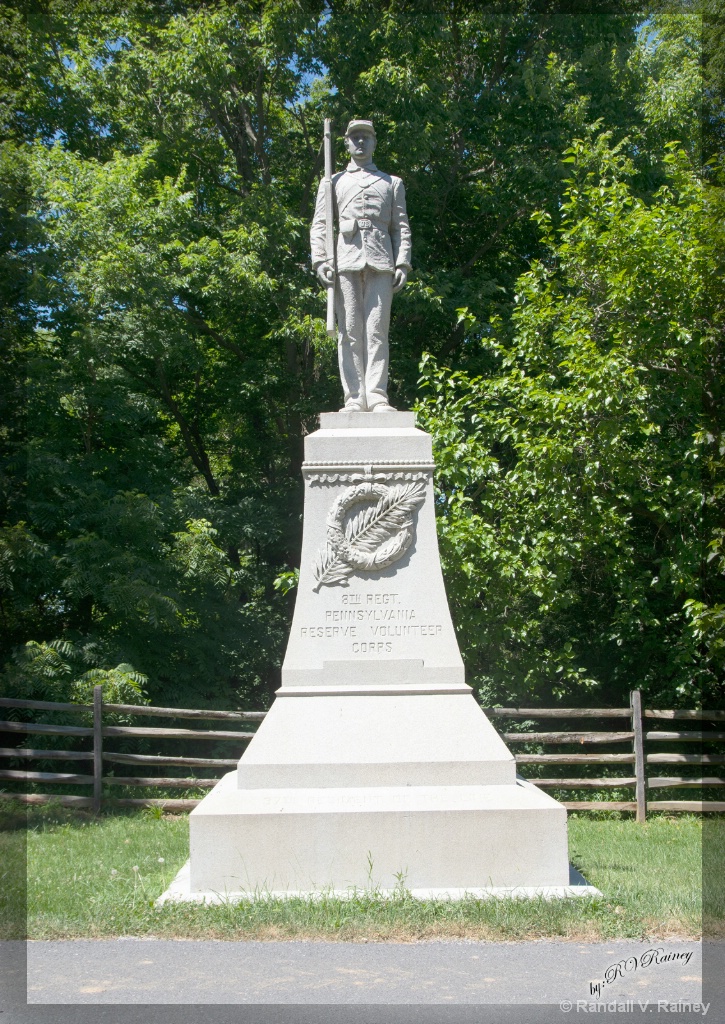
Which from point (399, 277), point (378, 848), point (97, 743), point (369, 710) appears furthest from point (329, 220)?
point (97, 743)

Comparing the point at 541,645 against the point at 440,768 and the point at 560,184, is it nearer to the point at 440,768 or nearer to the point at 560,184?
the point at 560,184

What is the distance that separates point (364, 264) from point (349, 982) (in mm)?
4865

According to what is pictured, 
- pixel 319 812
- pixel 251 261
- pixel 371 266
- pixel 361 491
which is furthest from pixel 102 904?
pixel 251 261

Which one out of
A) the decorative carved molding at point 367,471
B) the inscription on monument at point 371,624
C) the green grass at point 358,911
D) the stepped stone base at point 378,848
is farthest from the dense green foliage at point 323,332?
the stepped stone base at point 378,848

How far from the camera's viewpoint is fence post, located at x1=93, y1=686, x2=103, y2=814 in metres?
10.4

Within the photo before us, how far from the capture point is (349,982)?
14.3 ft

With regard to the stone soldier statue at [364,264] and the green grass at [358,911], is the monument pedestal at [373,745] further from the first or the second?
the stone soldier statue at [364,264]

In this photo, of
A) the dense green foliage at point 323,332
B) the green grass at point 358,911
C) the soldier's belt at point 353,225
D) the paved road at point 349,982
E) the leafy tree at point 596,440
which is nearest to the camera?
the paved road at point 349,982

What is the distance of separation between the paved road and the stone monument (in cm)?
81

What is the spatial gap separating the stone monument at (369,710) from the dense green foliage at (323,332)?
9.90ft

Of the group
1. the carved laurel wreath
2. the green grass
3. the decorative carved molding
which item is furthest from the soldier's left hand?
the green grass

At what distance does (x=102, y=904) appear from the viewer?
5.68 meters

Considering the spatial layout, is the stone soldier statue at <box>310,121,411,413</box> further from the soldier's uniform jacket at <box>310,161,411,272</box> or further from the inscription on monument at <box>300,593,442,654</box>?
the inscription on monument at <box>300,593,442,654</box>

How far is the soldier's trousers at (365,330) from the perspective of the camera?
7.28 meters
